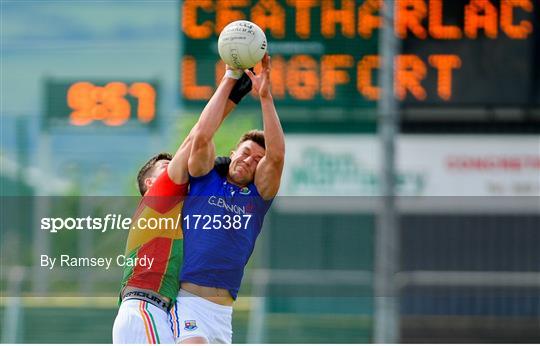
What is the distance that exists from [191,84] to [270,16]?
58 cm

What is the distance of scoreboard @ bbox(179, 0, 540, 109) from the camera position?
7.52 metres

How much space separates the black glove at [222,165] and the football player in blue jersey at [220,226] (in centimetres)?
2

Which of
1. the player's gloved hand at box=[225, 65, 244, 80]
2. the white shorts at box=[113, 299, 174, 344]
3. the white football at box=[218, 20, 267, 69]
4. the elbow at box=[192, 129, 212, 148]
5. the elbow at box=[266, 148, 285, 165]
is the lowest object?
the white shorts at box=[113, 299, 174, 344]

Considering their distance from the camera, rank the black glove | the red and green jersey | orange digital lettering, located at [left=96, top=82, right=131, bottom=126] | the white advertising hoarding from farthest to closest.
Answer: the white advertising hoarding, orange digital lettering, located at [left=96, top=82, right=131, bottom=126], the black glove, the red and green jersey

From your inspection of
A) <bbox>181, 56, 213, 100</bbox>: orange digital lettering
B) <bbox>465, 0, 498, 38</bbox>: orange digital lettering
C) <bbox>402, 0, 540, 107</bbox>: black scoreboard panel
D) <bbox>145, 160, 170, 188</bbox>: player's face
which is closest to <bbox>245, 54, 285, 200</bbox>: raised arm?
<bbox>145, 160, 170, 188</bbox>: player's face

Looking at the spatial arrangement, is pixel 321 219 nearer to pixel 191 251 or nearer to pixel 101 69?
pixel 101 69

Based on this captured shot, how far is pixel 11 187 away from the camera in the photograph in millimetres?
7953

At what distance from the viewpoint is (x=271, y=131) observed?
17.4 feet

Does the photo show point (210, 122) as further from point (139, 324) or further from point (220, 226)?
point (139, 324)

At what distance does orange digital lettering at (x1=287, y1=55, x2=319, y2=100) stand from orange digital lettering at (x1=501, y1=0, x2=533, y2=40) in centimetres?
110

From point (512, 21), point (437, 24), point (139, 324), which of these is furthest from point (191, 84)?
point (139, 324)

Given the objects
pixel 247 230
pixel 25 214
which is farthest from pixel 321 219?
pixel 247 230

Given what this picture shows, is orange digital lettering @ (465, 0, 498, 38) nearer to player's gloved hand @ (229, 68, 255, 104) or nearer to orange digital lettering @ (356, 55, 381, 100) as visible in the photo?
orange digital lettering @ (356, 55, 381, 100)

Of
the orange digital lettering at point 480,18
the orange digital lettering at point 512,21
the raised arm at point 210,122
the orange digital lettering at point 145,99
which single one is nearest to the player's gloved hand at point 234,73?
the raised arm at point 210,122
